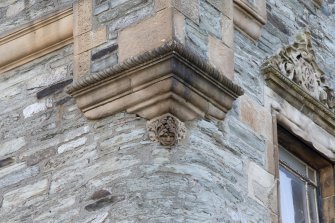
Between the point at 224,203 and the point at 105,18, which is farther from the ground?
the point at 105,18

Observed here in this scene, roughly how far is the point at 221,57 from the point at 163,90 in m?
0.61

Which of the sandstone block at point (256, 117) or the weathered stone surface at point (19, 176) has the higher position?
the sandstone block at point (256, 117)

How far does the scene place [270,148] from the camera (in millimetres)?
7941

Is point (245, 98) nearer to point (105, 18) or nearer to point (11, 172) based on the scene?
point (105, 18)

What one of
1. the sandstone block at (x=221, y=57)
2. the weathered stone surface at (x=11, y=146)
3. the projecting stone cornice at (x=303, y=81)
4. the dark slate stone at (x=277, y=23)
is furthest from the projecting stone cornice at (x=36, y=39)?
the dark slate stone at (x=277, y=23)

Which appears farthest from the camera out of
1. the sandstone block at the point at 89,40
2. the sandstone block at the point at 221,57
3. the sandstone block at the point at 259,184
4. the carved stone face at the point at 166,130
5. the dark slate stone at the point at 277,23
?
the dark slate stone at the point at 277,23

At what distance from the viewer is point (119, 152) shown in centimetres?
729

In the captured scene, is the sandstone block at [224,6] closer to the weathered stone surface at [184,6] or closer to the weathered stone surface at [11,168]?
the weathered stone surface at [184,6]

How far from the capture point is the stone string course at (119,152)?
7.11 metres

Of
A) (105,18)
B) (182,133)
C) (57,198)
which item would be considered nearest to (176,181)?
(182,133)

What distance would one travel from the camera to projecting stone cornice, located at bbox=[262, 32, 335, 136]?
830cm

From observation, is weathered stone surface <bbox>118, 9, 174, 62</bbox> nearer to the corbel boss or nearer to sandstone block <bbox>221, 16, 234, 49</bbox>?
the corbel boss

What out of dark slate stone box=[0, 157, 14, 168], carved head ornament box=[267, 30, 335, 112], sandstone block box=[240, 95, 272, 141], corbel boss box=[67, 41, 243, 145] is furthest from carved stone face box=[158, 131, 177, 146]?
carved head ornament box=[267, 30, 335, 112]

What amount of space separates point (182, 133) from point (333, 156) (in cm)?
166
